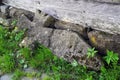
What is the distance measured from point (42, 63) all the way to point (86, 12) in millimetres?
1439

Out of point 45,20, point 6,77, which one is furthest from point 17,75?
point 45,20

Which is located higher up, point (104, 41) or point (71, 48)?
point (104, 41)

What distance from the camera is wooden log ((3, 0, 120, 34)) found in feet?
13.8

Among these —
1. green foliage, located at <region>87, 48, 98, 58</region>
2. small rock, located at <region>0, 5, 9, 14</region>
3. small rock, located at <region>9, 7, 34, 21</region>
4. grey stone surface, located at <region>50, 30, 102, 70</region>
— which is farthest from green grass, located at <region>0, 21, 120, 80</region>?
small rock, located at <region>0, 5, 9, 14</region>

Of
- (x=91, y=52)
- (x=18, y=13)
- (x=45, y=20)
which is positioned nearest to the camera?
(x=91, y=52)

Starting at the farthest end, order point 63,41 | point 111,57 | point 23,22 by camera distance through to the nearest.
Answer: point 23,22 < point 63,41 < point 111,57

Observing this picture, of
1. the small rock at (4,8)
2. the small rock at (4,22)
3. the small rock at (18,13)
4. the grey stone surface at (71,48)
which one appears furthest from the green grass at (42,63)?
the small rock at (4,8)

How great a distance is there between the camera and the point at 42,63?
516 centimetres

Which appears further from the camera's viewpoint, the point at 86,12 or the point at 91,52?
the point at 86,12

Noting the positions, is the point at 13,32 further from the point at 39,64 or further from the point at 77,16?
the point at 77,16

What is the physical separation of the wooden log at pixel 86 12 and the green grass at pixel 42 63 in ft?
1.61

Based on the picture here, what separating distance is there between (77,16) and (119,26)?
1001 millimetres

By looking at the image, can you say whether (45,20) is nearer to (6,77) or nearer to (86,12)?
(86,12)

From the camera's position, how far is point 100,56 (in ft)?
14.9
